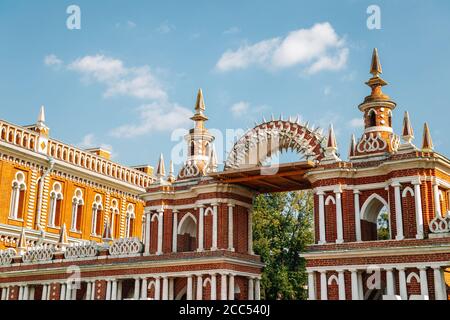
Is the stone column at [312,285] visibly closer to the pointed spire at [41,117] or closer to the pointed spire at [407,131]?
the pointed spire at [407,131]

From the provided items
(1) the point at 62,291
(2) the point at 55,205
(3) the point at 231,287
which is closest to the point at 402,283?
(3) the point at 231,287

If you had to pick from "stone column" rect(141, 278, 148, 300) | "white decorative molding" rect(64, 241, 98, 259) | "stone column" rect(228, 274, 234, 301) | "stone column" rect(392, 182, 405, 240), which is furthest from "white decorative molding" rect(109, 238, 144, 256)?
"stone column" rect(392, 182, 405, 240)

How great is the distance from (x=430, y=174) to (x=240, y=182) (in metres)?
9.57

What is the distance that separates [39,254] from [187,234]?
9.75 m

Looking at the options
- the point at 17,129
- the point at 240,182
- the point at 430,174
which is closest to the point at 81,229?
the point at 17,129

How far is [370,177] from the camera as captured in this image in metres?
27.8

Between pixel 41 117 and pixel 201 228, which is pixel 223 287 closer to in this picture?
pixel 201 228

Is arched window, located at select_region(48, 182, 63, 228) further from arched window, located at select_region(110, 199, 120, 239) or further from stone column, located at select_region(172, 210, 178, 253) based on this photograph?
stone column, located at select_region(172, 210, 178, 253)

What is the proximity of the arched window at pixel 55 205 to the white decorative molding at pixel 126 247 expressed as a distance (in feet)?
39.3

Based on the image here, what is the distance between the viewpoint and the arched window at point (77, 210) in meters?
46.9

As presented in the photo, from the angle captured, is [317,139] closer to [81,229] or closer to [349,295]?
[349,295]

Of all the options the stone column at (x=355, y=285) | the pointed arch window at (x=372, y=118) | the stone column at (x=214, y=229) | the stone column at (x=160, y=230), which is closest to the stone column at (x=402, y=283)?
the stone column at (x=355, y=285)

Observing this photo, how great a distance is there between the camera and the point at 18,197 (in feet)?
138

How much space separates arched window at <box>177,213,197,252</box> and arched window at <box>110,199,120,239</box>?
17847 millimetres
